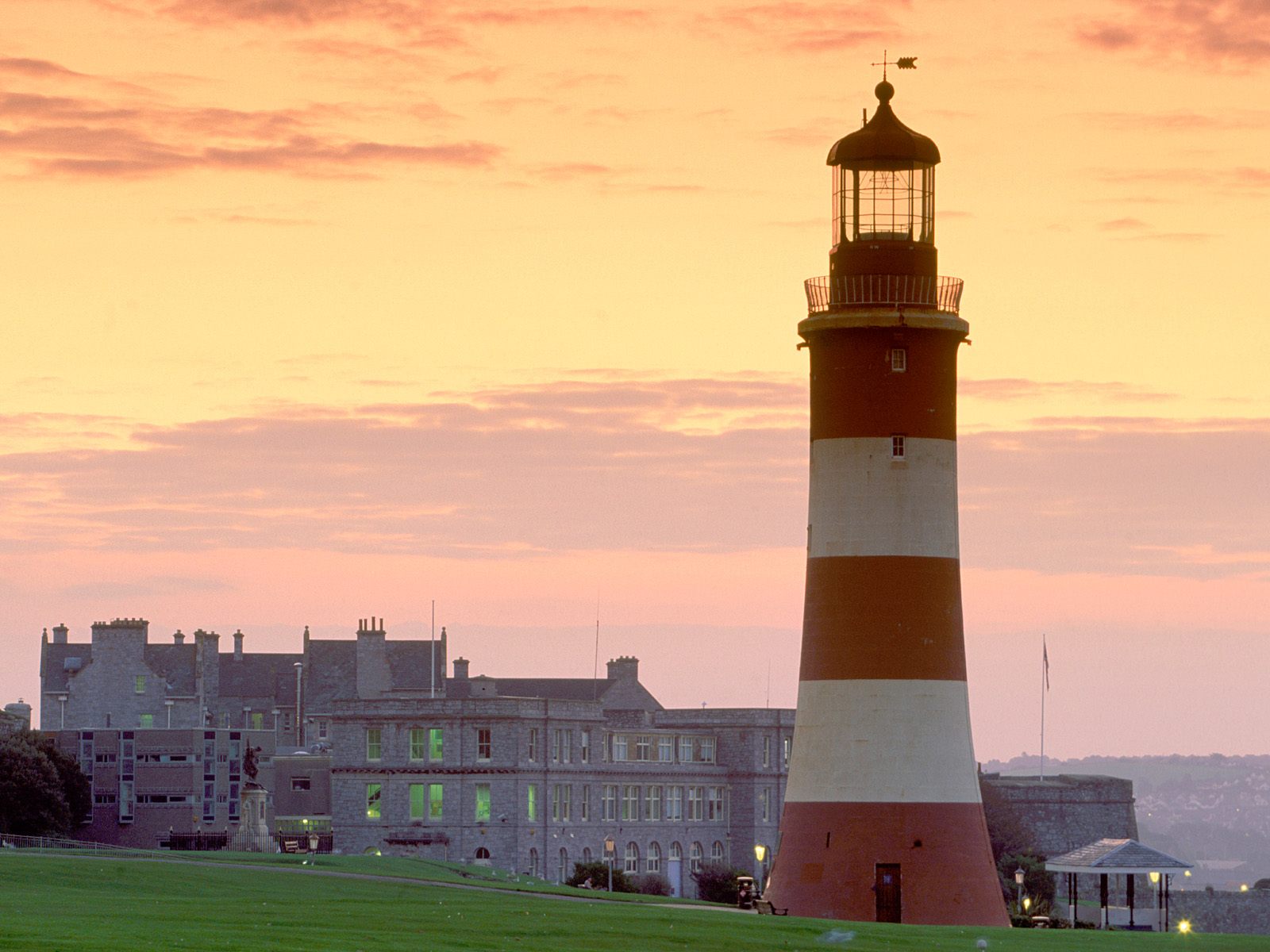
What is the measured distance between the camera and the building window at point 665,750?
14474 cm

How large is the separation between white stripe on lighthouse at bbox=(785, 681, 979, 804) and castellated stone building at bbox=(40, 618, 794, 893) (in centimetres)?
6556

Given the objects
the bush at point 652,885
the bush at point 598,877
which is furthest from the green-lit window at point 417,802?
the bush at point 652,885

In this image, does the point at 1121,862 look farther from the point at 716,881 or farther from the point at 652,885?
the point at 716,881

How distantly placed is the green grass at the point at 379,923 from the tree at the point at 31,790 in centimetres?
5680

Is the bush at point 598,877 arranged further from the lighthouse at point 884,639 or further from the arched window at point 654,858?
the lighthouse at point 884,639

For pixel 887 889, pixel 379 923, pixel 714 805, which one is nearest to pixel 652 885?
pixel 714 805

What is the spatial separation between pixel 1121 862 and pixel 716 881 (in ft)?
181

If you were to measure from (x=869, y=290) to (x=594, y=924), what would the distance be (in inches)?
661

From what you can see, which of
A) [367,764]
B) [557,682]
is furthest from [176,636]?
[367,764]

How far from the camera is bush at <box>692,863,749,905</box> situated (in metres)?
123

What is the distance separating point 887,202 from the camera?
58.8 m

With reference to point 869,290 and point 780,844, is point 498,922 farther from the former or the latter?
point 869,290

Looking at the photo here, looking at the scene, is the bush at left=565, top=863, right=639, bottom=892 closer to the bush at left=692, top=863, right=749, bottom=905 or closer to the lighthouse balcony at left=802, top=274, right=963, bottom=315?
the bush at left=692, top=863, right=749, bottom=905

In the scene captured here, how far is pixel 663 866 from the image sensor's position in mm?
140375
